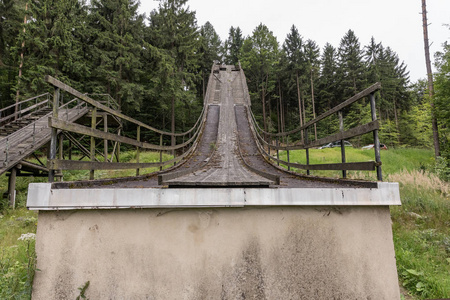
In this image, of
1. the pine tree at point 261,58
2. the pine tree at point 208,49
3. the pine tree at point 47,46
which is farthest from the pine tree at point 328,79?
the pine tree at point 47,46

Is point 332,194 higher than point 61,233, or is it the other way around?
point 332,194

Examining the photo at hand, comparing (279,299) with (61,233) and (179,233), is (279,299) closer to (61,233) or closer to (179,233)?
(179,233)

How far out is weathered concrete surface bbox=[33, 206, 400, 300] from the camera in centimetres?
199

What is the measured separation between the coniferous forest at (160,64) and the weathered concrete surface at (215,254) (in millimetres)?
17067

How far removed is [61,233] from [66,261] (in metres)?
0.26

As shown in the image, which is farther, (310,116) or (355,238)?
(310,116)

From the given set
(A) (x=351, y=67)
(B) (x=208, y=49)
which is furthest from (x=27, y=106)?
(A) (x=351, y=67)

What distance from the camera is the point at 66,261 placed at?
199cm

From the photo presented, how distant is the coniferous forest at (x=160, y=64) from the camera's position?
15648mm

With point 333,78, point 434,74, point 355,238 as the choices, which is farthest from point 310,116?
point 355,238

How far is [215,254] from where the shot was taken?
2051 mm

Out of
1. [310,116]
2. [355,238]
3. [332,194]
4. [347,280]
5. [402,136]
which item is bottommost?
[347,280]

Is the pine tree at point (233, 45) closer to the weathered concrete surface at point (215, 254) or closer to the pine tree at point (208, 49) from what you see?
the pine tree at point (208, 49)

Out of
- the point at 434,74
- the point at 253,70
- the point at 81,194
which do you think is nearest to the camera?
the point at 81,194
